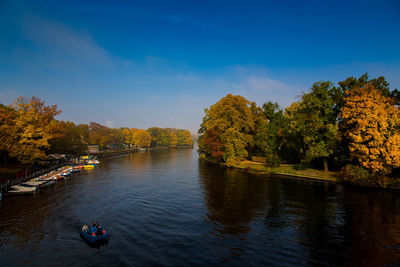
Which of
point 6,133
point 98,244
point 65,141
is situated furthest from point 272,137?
point 65,141

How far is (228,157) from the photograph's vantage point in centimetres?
6956

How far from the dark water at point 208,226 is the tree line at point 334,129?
22.6 feet

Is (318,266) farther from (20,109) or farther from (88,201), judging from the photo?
(20,109)

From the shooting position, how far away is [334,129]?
45875 mm

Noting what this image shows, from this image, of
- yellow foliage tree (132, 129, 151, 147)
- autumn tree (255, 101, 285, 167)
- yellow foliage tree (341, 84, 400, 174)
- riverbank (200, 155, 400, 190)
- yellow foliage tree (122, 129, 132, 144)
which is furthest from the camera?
yellow foliage tree (122, 129, 132, 144)

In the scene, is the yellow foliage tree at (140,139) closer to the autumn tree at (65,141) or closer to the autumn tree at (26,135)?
the autumn tree at (65,141)

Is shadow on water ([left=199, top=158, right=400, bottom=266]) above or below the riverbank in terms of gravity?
below

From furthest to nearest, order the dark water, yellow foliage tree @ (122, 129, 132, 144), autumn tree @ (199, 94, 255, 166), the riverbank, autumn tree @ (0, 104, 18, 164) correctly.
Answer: yellow foliage tree @ (122, 129, 132, 144)
autumn tree @ (199, 94, 255, 166)
autumn tree @ (0, 104, 18, 164)
the riverbank
the dark water

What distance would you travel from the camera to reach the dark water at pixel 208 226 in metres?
18.8

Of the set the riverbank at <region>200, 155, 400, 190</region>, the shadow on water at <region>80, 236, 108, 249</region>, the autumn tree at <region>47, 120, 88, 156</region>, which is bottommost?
the shadow on water at <region>80, 236, 108, 249</region>

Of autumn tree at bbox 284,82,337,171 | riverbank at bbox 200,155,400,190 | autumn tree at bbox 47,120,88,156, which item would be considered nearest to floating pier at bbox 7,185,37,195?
autumn tree at bbox 47,120,88,156

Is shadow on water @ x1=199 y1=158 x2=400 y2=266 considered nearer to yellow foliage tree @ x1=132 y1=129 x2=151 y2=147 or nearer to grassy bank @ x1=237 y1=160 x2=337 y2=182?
grassy bank @ x1=237 y1=160 x2=337 y2=182

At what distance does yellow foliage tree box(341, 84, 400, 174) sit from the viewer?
37.0m

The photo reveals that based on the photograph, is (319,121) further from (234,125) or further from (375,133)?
(234,125)
